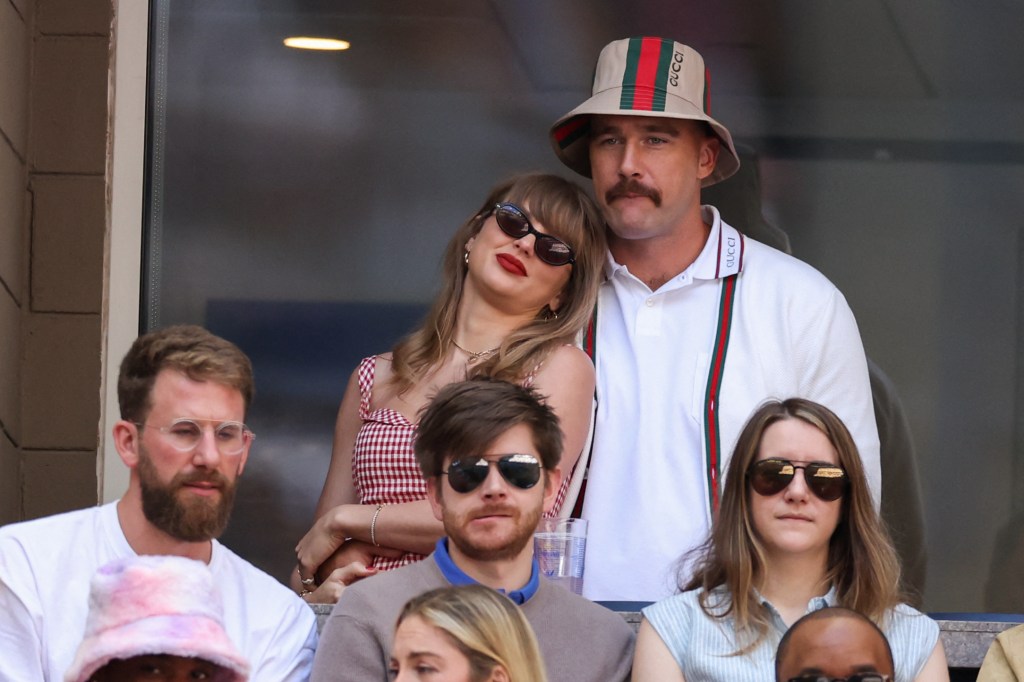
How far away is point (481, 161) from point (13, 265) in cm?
155

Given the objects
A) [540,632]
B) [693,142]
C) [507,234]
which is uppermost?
[693,142]

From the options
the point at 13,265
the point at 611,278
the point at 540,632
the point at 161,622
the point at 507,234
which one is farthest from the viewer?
the point at 13,265

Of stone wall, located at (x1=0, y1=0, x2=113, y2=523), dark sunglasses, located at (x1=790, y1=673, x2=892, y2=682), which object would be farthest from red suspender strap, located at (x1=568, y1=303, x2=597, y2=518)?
stone wall, located at (x1=0, y1=0, x2=113, y2=523)

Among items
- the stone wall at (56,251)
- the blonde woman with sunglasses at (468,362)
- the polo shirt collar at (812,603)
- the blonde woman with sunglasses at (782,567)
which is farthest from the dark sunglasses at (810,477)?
the stone wall at (56,251)

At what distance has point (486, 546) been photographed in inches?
124

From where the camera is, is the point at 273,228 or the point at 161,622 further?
the point at 273,228

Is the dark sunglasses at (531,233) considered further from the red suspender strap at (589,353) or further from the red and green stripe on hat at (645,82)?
the red and green stripe on hat at (645,82)

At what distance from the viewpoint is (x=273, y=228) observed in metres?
5.53

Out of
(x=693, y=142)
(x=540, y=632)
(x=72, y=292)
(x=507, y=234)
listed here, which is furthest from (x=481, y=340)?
(x=72, y=292)

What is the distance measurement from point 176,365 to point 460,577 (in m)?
0.68

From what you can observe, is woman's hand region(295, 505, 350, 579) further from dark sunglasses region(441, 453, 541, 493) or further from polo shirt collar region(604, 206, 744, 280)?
polo shirt collar region(604, 206, 744, 280)

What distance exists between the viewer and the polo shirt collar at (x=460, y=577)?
3.16 metres

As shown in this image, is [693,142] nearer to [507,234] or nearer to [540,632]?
[507,234]

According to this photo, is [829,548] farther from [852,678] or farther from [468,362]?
[468,362]
